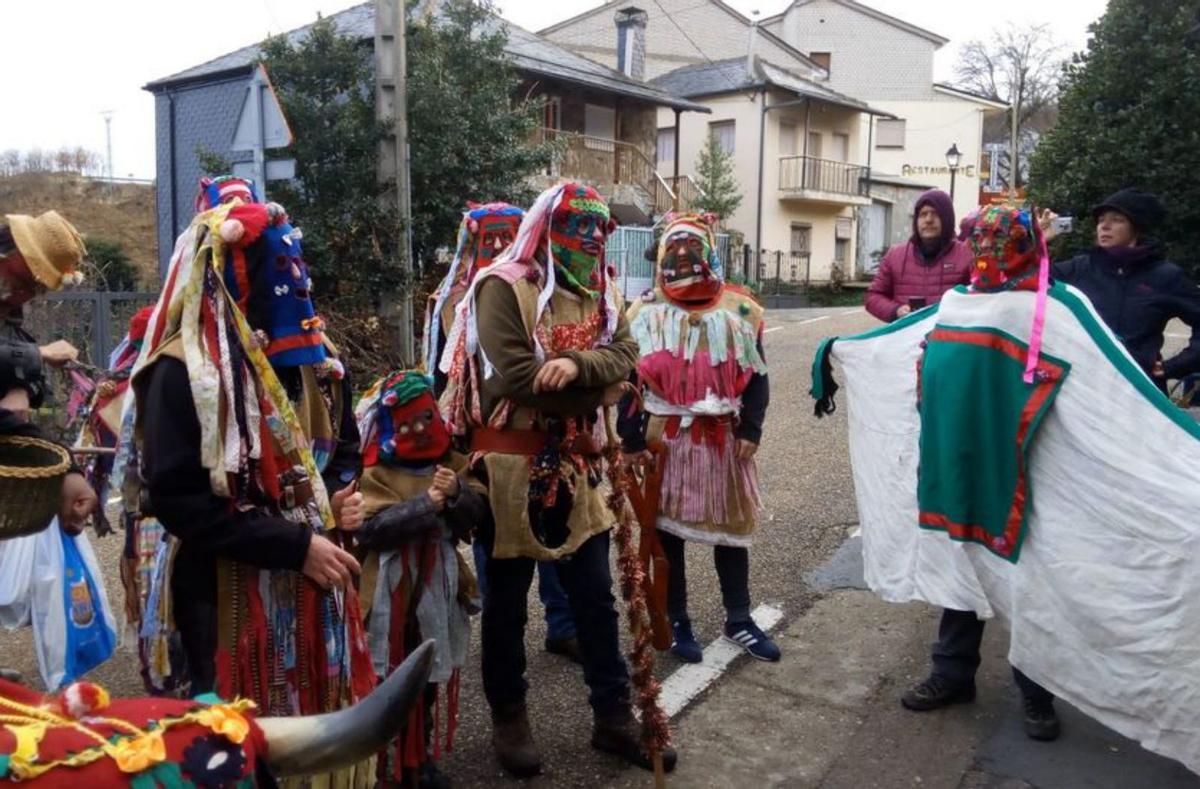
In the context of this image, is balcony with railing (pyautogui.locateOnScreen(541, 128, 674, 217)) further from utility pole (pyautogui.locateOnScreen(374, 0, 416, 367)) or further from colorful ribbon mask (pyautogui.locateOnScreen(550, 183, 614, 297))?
colorful ribbon mask (pyautogui.locateOnScreen(550, 183, 614, 297))

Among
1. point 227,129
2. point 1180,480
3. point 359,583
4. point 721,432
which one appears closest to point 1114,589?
point 1180,480

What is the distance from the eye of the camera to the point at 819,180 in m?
32.3

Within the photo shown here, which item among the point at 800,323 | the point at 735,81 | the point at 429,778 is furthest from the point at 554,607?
the point at 735,81

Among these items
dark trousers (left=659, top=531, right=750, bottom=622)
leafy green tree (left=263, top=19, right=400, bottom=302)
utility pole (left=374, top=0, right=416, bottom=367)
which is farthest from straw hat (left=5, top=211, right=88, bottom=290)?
leafy green tree (left=263, top=19, right=400, bottom=302)

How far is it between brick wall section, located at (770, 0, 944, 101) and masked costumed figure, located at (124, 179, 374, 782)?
4095 cm

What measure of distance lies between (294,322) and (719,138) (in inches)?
1194

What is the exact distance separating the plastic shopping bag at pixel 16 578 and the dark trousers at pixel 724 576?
2463 millimetres

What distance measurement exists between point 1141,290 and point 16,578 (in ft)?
16.5

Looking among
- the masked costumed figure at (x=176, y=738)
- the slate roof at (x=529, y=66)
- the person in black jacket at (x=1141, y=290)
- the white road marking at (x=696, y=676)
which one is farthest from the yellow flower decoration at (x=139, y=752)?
the slate roof at (x=529, y=66)

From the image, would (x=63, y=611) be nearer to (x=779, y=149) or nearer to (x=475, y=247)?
(x=475, y=247)

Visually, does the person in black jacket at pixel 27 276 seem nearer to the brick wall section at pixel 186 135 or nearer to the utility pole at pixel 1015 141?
the brick wall section at pixel 186 135

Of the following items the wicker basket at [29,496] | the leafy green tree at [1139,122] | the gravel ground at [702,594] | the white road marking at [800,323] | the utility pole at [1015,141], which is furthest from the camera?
the utility pole at [1015,141]

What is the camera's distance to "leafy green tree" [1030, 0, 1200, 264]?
23.7ft

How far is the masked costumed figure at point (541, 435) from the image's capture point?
10.8 feet
